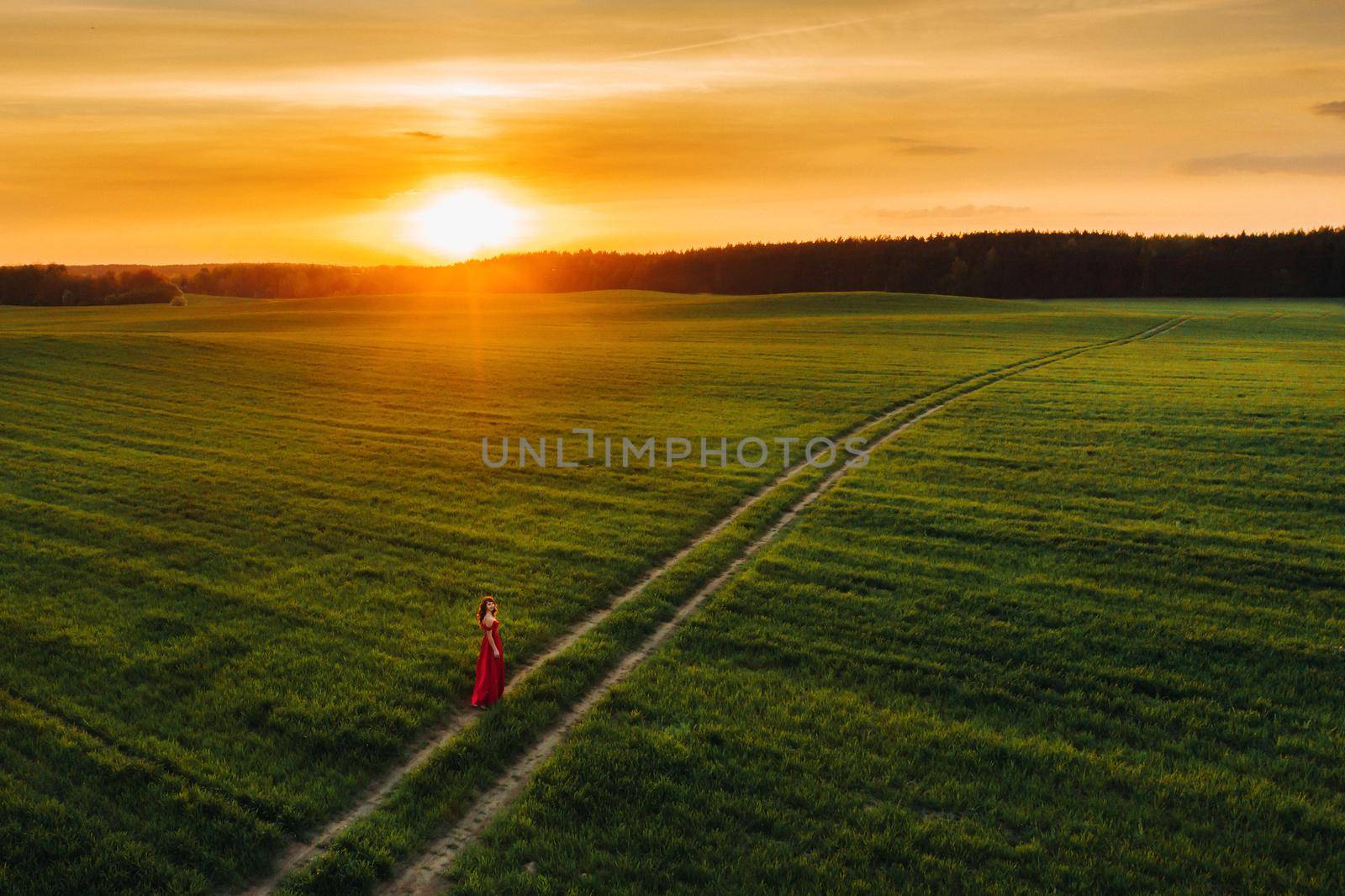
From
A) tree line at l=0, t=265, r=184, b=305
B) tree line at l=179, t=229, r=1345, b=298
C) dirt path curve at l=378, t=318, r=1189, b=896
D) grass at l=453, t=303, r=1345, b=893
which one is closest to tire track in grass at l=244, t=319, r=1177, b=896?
dirt path curve at l=378, t=318, r=1189, b=896

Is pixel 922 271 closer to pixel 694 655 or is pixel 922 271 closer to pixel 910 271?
pixel 910 271

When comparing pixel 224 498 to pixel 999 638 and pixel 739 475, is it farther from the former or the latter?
pixel 999 638

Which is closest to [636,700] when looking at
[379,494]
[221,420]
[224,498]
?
[379,494]

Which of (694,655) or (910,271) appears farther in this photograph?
(910,271)

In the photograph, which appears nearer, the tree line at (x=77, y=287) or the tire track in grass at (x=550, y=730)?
the tire track in grass at (x=550, y=730)

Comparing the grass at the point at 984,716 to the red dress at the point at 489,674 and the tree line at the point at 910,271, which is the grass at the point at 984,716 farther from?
the tree line at the point at 910,271

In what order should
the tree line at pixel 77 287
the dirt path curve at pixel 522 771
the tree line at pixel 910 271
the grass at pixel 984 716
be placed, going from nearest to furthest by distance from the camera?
the dirt path curve at pixel 522 771
the grass at pixel 984 716
the tree line at pixel 77 287
the tree line at pixel 910 271

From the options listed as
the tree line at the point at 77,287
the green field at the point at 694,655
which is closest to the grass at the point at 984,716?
the green field at the point at 694,655

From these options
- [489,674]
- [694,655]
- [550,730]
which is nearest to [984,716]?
[694,655]
